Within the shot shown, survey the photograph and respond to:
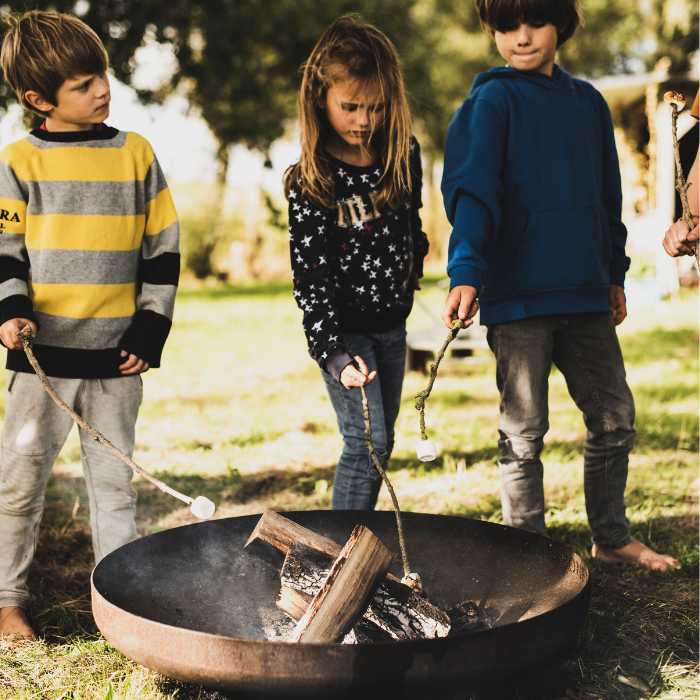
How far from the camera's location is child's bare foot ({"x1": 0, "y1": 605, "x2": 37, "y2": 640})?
2.02 metres

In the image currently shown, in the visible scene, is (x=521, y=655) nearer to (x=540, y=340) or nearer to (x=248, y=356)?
(x=540, y=340)

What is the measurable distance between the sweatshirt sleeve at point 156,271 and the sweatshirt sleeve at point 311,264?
1.19 feet

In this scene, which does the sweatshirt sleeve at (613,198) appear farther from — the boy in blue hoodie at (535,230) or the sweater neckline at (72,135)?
the sweater neckline at (72,135)

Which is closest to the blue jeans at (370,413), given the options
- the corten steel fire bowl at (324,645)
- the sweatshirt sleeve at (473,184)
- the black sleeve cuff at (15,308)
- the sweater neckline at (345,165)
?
the corten steel fire bowl at (324,645)

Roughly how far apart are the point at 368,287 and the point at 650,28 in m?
23.0

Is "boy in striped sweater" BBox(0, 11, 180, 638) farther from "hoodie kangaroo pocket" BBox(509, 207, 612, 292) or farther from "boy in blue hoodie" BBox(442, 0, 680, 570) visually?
"hoodie kangaroo pocket" BBox(509, 207, 612, 292)

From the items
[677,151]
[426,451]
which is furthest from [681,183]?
[426,451]

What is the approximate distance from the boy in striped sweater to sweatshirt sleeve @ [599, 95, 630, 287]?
1409 mm

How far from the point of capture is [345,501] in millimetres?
2332

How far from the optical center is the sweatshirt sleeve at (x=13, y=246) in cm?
200

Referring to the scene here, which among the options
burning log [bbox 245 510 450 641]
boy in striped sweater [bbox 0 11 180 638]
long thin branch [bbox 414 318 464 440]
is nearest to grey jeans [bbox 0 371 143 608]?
boy in striped sweater [bbox 0 11 180 638]

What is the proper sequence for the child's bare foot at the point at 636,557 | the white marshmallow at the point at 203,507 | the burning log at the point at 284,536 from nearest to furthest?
1. the white marshmallow at the point at 203,507
2. the burning log at the point at 284,536
3. the child's bare foot at the point at 636,557

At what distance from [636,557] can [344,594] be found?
1299 mm

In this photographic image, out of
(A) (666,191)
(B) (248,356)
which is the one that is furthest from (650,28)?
(B) (248,356)
